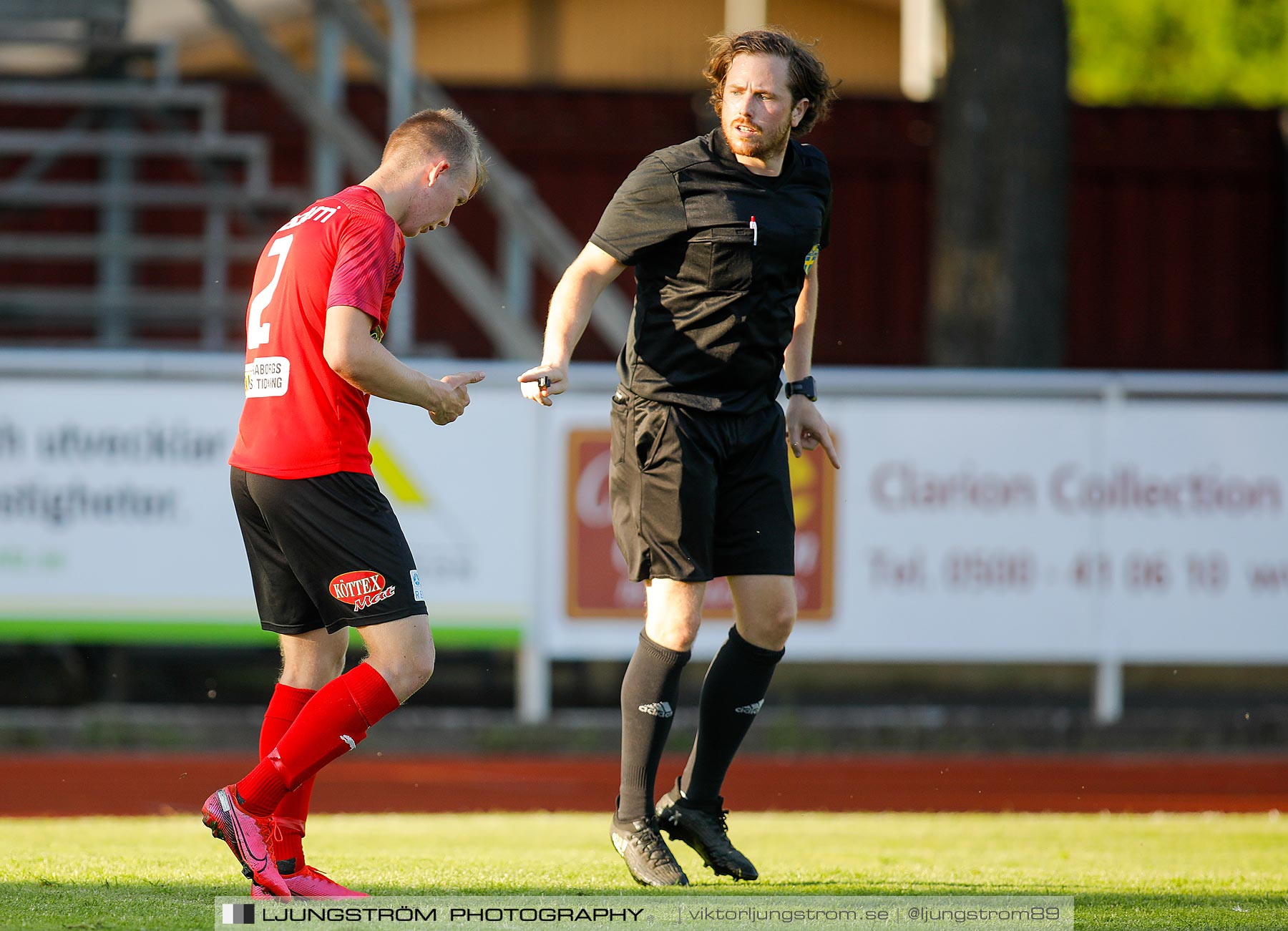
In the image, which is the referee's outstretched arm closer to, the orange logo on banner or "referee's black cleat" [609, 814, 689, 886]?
"referee's black cleat" [609, 814, 689, 886]

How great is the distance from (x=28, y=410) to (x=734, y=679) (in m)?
5.43

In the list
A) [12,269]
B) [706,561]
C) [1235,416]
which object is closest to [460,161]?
[706,561]

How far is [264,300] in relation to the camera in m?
4.01

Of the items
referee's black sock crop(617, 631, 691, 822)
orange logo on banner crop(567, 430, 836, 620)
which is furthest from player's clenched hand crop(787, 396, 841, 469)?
orange logo on banner crop(567, 430, 836, 620)

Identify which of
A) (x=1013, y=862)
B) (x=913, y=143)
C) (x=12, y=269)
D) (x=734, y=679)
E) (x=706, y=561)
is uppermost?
(x=913, y=143)

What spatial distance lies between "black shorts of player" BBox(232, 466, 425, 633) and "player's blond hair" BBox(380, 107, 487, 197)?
2.59ft

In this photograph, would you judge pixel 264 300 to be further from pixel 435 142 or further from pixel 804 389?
pixel 804 389

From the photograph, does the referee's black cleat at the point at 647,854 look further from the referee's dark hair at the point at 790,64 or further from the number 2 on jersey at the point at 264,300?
the referee's dark hair at the point at 790,64

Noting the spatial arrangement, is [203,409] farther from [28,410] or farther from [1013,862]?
[1013,862]

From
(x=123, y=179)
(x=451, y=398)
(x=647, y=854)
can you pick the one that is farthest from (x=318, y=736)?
(x=123, y=179)

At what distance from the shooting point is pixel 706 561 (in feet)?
14.7

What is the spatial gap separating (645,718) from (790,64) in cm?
176

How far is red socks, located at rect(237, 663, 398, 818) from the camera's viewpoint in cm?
393

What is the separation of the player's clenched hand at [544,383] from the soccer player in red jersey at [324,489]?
0.21 meters
